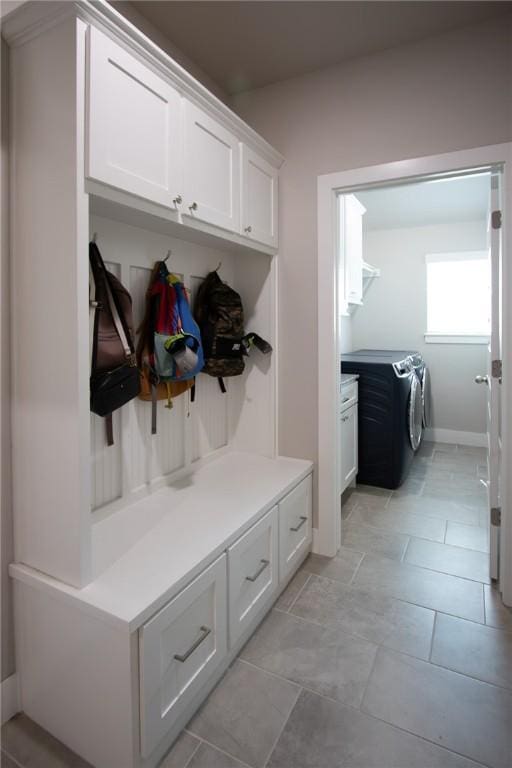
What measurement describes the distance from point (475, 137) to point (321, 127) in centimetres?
77

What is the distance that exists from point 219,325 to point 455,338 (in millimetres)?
3527

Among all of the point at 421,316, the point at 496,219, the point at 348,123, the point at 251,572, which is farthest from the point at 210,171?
the point at 421,316

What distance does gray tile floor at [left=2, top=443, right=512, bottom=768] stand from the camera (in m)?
1.30

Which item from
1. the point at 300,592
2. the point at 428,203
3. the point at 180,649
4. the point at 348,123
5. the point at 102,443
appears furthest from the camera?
the point at 428,203

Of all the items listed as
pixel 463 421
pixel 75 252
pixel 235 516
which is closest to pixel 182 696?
pixel 235 516

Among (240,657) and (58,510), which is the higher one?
(58,510)

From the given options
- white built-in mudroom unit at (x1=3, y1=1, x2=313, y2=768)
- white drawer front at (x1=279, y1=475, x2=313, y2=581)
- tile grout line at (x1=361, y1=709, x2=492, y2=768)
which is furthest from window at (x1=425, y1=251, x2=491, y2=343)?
tile grout line at (x1=361, y1=709, x2=492, y2=768)

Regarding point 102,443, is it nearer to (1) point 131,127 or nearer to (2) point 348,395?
(1) point 131,127

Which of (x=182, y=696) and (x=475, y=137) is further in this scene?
(x=475, y=137)

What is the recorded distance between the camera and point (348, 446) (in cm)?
310

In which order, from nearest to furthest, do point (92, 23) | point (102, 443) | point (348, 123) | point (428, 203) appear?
point (92, 23), point (102, 443), point (348, 123), point (428, 203)

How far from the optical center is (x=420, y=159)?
2.04 m

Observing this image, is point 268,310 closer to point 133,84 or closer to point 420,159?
point 420,159

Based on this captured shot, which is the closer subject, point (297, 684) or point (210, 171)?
point (297, 684)
